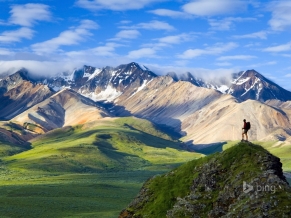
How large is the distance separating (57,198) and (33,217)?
31.6m

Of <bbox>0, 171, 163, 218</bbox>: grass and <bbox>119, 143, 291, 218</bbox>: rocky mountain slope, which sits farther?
<bbox>0, 171, 163, 218</bbox>: grass

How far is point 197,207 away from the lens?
42906 millimetres

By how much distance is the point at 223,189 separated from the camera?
42188mm

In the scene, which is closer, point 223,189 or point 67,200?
point 223,189

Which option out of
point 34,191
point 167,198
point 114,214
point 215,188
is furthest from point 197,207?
point 34,191

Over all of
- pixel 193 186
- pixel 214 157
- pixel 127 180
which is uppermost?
pixel 214 157

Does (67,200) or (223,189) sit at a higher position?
Result: (223,189)

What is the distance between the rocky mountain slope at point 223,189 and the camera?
3528 centimetres

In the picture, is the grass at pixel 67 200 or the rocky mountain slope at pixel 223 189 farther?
the grass at pixel 67 200

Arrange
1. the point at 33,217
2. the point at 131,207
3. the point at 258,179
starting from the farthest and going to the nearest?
the point at 33,217, the point at 131,207, the point at 258,179

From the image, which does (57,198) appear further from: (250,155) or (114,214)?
(250,155)

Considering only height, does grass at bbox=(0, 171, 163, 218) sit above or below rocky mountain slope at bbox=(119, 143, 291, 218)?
below

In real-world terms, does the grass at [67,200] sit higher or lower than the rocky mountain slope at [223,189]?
lower

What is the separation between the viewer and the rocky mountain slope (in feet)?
116
